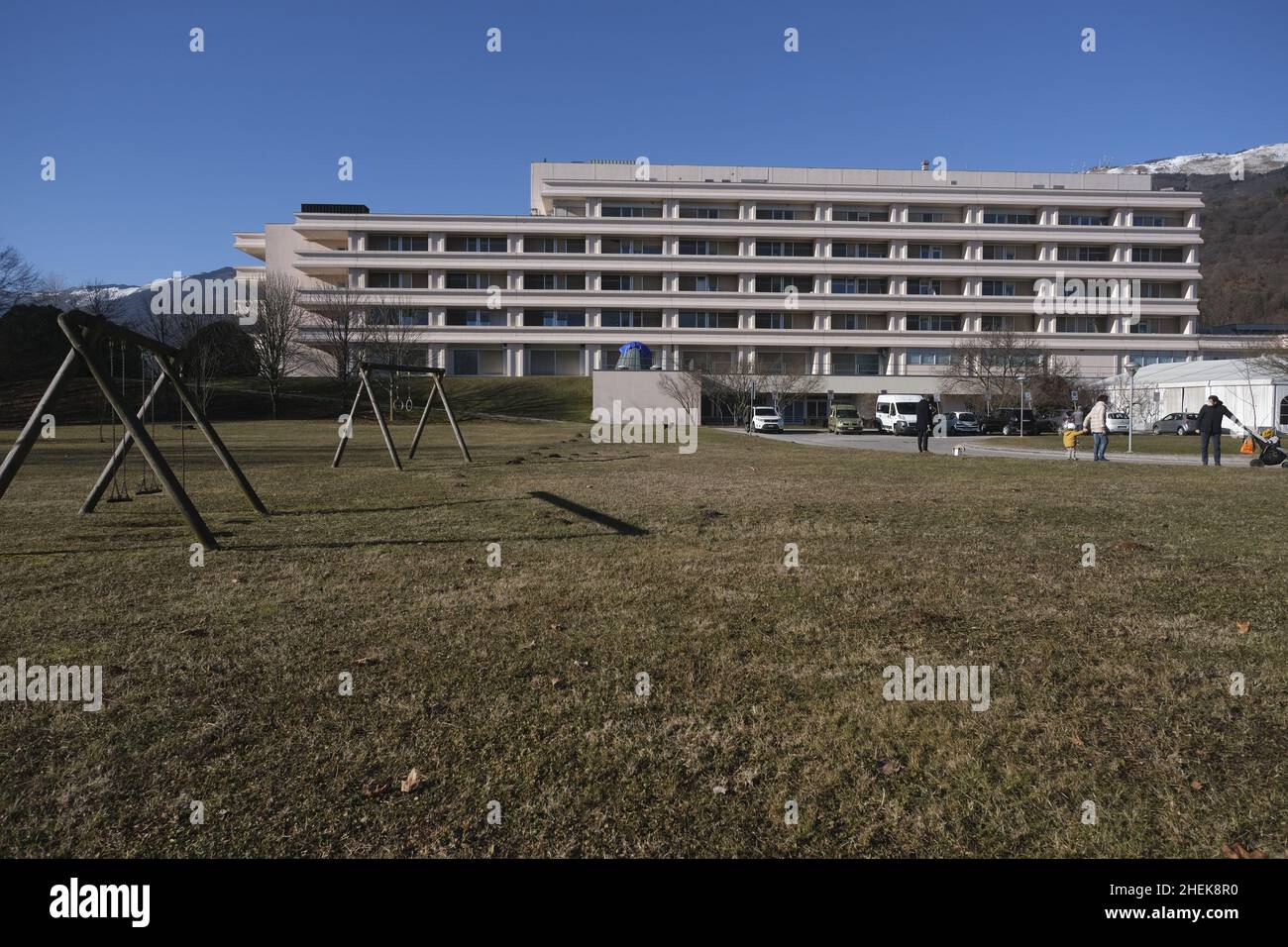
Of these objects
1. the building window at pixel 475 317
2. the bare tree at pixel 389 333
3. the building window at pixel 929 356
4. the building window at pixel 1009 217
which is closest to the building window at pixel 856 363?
the building window at pixel 929 356

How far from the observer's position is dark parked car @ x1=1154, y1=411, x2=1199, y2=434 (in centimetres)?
5159

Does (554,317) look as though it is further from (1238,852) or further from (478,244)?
(1238,852)

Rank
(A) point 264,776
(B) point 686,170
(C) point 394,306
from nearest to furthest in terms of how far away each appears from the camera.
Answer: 1. (A) point 264,776
2. (C) point 394,306
3. (B) point 686,170

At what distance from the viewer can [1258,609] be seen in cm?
634

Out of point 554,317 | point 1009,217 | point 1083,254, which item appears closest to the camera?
point 554,317

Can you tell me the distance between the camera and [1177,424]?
5312cm

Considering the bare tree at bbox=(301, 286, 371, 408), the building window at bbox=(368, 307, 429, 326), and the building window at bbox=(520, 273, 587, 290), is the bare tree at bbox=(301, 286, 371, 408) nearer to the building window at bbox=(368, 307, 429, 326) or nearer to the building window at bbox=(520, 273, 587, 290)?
the building window at bbox=(368, 307, 429, 326)

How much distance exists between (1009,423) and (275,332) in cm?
5383

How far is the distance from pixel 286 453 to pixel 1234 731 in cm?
2466

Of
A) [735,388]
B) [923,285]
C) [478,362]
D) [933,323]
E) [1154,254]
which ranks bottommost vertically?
[735,388]

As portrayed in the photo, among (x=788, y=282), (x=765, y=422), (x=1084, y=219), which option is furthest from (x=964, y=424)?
(x=1084, y=219)

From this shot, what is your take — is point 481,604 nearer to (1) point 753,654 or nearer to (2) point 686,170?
(1) point 753,654

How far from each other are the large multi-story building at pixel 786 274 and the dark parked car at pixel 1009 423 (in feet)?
71.0
